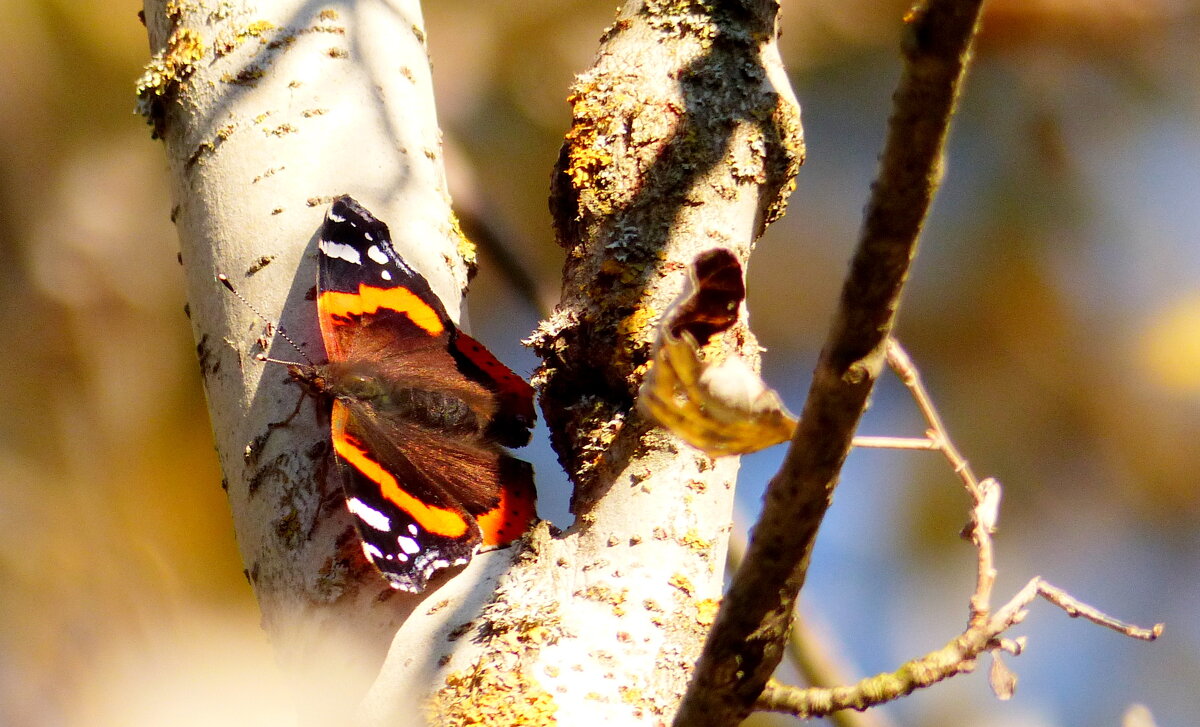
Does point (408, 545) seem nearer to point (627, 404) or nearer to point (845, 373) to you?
point (627, 404)

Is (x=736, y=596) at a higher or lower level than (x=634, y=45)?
lower

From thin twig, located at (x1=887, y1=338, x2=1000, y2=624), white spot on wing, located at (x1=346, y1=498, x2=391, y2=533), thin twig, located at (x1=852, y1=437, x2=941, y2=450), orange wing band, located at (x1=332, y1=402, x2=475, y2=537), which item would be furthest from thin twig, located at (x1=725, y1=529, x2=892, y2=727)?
thin twig, located at (x1=852, y1=437, x2=941, y2=450)

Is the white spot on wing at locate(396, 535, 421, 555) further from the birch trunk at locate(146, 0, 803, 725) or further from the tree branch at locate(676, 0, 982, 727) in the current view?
the tree branch at locate(676, 0, 982, 727)

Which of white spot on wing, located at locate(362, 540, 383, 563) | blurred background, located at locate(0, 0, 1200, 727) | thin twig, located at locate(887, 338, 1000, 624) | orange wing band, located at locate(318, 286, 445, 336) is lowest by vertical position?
white spot on wing, located at locate(362, 540, 383, 563)

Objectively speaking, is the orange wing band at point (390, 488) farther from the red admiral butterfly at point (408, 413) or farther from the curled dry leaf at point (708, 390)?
the curled dry leaf at point (708, 390)

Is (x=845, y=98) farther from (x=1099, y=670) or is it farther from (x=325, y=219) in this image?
(x=325, y=219)

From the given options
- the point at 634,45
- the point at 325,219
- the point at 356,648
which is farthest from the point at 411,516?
the point at 634,45
